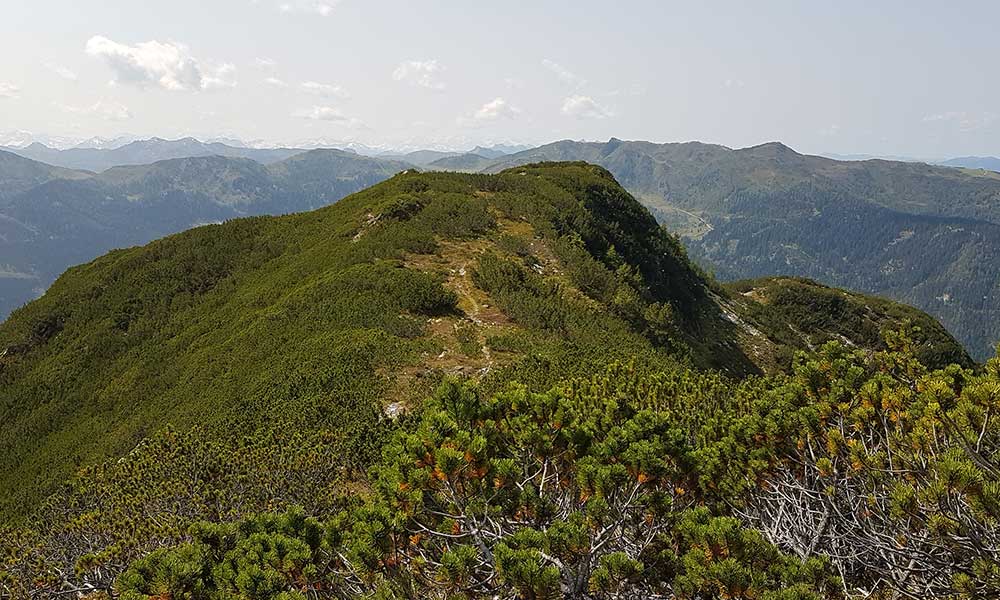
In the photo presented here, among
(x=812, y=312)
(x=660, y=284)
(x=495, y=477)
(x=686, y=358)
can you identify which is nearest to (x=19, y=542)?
(x=495, y=477)

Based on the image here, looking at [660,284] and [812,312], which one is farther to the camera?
[812,312]

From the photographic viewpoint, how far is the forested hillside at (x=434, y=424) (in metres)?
5.71

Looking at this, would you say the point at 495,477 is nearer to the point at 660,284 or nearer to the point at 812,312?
the point at 660,284

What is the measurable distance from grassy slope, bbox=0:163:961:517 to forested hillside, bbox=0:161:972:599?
25cm

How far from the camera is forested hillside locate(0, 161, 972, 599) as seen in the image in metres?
5.71

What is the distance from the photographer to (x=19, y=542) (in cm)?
1417

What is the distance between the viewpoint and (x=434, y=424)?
23.6 feet

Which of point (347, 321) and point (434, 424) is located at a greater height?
point (434, 424)

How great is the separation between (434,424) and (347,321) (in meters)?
24.4

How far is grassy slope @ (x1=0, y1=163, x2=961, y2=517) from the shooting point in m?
24.2

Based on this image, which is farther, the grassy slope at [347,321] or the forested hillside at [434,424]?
the grassy slope at [347,321]

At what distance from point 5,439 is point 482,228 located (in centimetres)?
3723

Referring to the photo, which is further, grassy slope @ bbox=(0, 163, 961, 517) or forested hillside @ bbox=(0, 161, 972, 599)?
grassy slope @ bbox=(0, 163, 961, 517)

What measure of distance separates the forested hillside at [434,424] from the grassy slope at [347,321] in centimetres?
25
